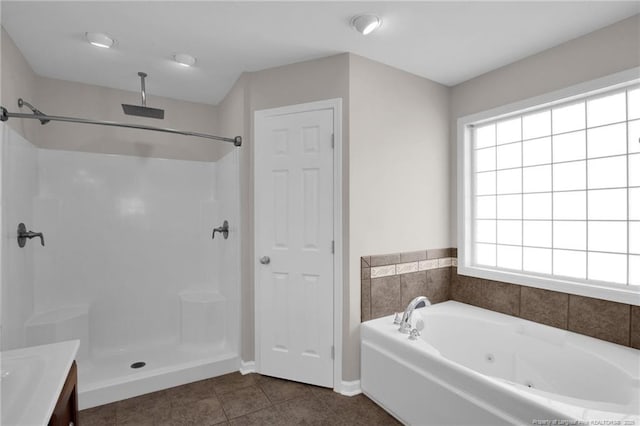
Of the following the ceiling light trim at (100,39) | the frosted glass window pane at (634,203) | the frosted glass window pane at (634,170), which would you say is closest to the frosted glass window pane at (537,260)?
the frosted glass window pane at (634,203)

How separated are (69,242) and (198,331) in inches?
53.4

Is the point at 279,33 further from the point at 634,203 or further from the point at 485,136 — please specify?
the point at 634,203

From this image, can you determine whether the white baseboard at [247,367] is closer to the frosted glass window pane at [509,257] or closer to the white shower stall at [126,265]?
the white shower stall at [126,265]

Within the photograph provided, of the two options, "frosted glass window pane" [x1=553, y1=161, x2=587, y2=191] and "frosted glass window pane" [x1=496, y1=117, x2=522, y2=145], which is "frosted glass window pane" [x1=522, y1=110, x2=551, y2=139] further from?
"frosted glass window pane" [x1=553, y1=161, x2=587, y2=191]

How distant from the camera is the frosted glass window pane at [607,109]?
196cm

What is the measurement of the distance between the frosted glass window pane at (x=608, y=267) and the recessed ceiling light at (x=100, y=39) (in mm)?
3489

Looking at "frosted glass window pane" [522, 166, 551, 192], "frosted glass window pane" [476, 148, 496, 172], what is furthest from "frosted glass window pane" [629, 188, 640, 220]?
"frosted glass window pane" [476, 148, 496, 172]

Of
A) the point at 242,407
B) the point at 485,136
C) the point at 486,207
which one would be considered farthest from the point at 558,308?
the point at 242,407

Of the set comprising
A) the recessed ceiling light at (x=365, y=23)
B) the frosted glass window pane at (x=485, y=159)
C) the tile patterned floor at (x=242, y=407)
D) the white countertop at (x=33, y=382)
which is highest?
the recessed ceiling light at (x=365, y=23)

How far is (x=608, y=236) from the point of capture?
6.66 feet

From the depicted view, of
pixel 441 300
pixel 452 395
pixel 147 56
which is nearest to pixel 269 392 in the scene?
pixel 452 395

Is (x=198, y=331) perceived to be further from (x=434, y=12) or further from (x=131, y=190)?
(x=434, y=12)

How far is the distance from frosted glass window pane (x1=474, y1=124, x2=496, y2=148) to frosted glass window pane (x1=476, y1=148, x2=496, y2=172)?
0.05 metres

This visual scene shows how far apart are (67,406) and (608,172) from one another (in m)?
3.13
